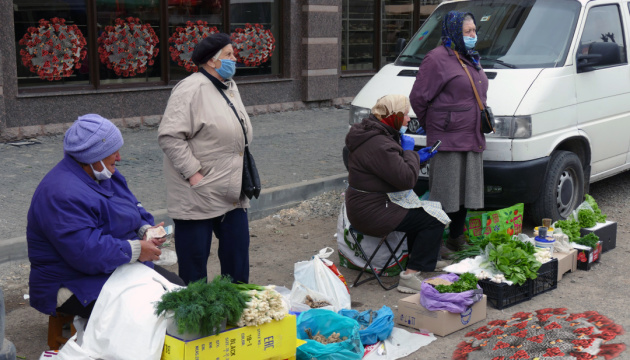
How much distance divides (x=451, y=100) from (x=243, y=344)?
9.93 ft

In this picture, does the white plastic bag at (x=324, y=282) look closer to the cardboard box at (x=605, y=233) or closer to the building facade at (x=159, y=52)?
the cardboard box at (x=605, y=233)

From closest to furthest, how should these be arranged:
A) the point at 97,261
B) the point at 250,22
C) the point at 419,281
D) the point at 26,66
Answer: the point at 97,261
the point at 419,281
the point at 26,66
the point at 250,22

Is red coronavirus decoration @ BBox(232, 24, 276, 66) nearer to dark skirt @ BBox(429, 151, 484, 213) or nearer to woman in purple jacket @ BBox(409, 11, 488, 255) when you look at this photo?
woman in purple jacket @ BBox(409, 11, 488, 255)

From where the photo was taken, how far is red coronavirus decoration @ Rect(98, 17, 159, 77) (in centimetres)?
1073

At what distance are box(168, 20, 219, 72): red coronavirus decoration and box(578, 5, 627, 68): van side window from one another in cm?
617

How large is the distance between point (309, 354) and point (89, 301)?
3.86 ft

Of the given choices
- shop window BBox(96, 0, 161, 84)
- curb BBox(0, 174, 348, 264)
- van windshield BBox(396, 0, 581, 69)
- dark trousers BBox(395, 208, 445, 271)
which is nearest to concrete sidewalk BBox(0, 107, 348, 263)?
curb BBox(0, 174, 348, 264)

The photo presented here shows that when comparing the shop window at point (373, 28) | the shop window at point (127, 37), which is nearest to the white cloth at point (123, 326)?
the shop window at point (127, 37)

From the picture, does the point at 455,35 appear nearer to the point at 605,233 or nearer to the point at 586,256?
the point at 586,256

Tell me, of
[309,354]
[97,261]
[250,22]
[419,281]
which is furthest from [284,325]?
[250,22]

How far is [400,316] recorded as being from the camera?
4898mm

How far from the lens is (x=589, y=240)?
600 cm

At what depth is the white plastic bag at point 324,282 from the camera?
16.3 feet

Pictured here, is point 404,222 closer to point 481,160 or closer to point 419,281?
point 419,281
